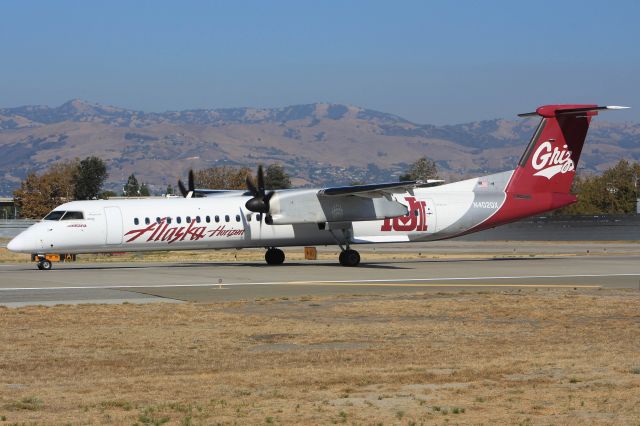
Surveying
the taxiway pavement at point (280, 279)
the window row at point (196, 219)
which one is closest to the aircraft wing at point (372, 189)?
the taxiway pavement at point (280, 279)

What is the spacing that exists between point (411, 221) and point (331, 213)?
3520mm

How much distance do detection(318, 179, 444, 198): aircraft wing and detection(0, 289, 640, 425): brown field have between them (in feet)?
42.5

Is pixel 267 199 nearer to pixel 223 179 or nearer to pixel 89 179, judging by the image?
pixel 89 179

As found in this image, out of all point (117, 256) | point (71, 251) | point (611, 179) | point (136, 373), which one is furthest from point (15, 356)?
point (611, 179)

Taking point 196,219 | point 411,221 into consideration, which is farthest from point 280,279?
point 411,221

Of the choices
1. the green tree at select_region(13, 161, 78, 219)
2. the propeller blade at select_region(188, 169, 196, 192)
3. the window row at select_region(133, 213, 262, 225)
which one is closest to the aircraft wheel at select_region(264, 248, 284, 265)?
the window row at select_region(133, 213, 262, 225)

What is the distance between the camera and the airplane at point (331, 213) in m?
37.2

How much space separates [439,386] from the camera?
44.1 feet

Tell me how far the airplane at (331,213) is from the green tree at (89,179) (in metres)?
100

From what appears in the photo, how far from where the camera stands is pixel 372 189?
37.8m

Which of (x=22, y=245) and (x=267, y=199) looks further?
(x=267, y=199)

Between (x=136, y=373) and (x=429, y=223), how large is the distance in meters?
27.1

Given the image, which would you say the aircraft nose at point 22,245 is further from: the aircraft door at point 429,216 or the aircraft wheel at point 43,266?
the aircraft door at point 429,216

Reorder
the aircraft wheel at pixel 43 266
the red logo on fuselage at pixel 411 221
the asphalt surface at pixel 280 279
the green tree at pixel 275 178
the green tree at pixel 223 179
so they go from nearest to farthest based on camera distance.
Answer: the asphalt surface at pixel 280 279
the aircraft wheel at pixel 43 266
the red logo on fuselage at pixel 411 221
the green tree at pixel 275 178
the green tree at pixel 223 179
